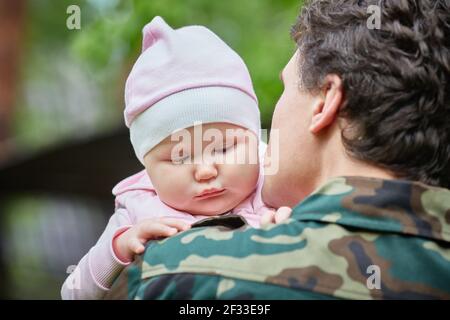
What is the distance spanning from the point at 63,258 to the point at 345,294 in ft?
18.9

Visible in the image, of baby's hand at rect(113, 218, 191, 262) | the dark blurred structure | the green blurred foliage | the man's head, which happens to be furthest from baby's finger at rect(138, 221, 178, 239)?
the dark blurred structure

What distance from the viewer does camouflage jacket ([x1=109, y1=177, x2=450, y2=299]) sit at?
148 cm

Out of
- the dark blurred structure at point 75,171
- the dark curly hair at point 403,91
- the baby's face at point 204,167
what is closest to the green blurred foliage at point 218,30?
the dark blurred structure at point 75,171

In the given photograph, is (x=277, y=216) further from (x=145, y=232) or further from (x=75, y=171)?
(x=75, y=171)

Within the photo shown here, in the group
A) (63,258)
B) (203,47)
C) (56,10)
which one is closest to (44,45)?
(56,10)

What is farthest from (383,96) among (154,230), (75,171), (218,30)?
(75,171)

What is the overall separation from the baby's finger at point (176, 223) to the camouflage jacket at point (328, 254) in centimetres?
9

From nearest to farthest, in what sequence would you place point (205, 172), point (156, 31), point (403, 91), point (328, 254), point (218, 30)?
point (328, 254) → point (403, 91) → point (205, 172) → point (156, 31) → point (218, 30)

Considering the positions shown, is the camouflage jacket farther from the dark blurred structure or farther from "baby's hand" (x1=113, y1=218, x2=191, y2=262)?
the dark blurred structure

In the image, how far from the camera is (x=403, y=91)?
1.64 m

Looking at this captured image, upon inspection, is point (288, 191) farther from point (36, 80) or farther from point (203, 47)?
point (36, 80)

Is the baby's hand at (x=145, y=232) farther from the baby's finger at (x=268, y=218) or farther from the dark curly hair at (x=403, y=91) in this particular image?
the dark curly hair at (x=403, y=91)

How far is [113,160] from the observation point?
19.9 ft

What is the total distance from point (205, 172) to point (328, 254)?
45 cm
